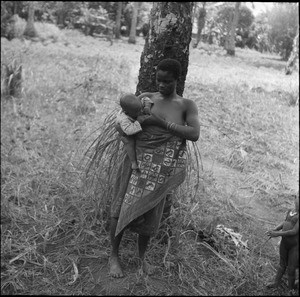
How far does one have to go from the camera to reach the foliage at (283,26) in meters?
2.46

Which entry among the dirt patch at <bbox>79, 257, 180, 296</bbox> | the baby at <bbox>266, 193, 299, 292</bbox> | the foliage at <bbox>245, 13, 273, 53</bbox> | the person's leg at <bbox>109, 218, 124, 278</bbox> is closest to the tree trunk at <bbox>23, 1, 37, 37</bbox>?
the foliage at <bbox>245, 13, 273, 53</bbox>

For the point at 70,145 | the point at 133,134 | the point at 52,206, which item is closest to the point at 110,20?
the point at 70,145

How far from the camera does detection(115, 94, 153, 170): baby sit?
2.11m

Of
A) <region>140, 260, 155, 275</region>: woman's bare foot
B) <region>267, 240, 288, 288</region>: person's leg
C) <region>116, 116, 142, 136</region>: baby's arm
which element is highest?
<region>116, 116, 142, 136</region>: baby's arm

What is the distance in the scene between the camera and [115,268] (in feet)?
8.22

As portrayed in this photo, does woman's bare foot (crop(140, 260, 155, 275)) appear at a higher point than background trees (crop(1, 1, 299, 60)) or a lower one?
lower

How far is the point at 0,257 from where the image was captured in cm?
285

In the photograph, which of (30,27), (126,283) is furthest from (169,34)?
(30,27)

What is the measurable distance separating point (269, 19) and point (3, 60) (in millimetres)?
5611

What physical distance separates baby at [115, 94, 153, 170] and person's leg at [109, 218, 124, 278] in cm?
44

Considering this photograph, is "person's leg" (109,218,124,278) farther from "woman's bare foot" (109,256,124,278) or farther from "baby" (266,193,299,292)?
"baby" (266,193,299,292)

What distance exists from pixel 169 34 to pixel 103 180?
119 cm

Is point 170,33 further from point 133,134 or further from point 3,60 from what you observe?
point 3,60

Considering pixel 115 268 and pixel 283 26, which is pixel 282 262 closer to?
pixel 115 268
